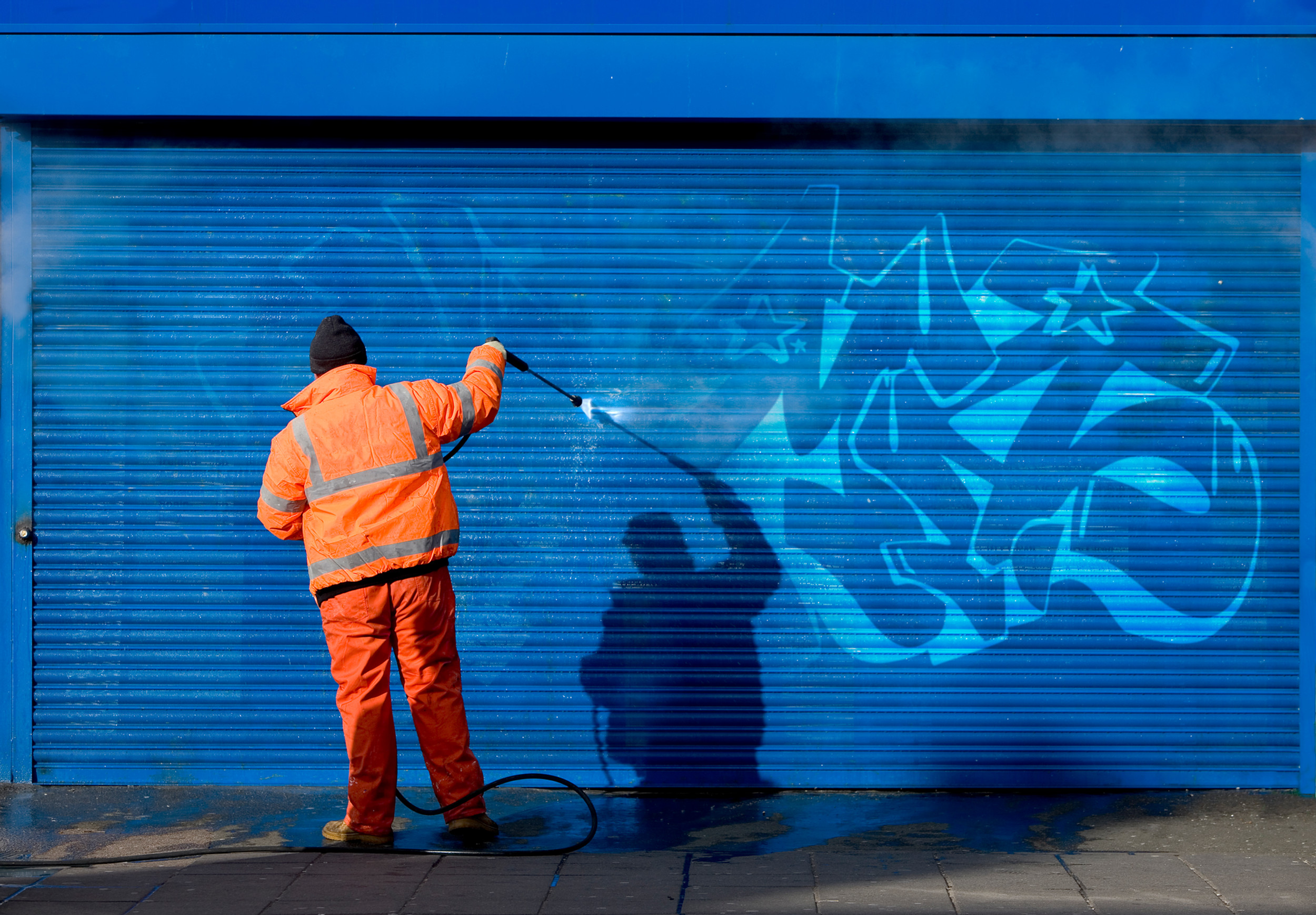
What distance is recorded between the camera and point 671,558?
18.5 feet

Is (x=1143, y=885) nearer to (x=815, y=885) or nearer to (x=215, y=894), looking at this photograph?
(x=815, y=885)

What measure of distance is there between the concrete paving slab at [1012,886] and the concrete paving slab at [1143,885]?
0.07 m

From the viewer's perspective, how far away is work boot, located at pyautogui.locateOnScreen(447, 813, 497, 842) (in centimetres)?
468

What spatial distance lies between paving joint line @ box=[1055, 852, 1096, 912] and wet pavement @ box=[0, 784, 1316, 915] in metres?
0.01

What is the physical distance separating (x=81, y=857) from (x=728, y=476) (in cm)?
325

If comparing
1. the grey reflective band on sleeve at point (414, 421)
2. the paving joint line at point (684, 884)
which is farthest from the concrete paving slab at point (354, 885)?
the grey reflective band on sleeve at point (414, 421)

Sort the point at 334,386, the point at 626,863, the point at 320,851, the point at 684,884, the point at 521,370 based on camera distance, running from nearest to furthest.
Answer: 1. the point at 684,884
2. the point at 626,863
3. the point at 320,851
4. the point at 334,386
5. the point at 521,370

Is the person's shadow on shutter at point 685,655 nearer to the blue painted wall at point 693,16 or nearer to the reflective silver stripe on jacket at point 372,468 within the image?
the reflective silver stripe on jacket at point 372,468

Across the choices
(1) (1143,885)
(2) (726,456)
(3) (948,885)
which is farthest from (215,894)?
(1) (1143,885)

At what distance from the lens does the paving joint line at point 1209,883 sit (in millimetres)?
3848

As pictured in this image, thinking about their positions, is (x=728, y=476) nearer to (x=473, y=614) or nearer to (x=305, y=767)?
(x=473, y=614)

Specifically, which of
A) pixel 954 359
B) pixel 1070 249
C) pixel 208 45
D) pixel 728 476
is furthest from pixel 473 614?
pixel 1070 249

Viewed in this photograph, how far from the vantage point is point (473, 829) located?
470cm

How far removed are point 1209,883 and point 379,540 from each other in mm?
3342
